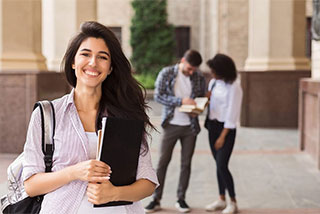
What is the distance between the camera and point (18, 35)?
9.68 m

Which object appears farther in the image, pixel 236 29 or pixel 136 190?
pixel 236 29

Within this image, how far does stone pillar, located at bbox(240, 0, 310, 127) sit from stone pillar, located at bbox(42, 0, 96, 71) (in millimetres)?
4411

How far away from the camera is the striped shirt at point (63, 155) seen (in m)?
2.16

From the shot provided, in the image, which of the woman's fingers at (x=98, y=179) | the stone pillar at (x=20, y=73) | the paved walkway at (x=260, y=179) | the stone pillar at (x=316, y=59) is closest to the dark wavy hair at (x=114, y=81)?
the woman's fingers at (x=98, y=179)

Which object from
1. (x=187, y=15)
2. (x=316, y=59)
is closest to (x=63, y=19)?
(x=316, y=59)

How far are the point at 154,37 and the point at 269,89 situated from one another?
54.3 ft

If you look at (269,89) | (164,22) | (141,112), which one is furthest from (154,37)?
(141,112)

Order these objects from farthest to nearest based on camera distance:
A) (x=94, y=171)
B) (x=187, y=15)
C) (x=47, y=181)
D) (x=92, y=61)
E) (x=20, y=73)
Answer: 1. (x=187, y=15)
2. (x=20, y=73)
3. (x=92, y=61)
4. (x=47, y=181)
5. (x=94, y=171)

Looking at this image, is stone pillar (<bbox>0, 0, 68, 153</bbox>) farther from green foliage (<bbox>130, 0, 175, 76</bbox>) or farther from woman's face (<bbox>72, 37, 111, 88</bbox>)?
green foliage (<bbox>130, 0, 175, 76</bbox>)

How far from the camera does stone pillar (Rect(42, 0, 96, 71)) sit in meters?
12.8

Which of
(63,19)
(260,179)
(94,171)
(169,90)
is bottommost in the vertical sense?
(260,179)

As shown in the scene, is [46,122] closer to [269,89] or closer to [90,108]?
[90,108]

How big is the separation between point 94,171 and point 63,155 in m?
0.24

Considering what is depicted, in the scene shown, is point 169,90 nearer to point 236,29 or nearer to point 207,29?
point 236,29
